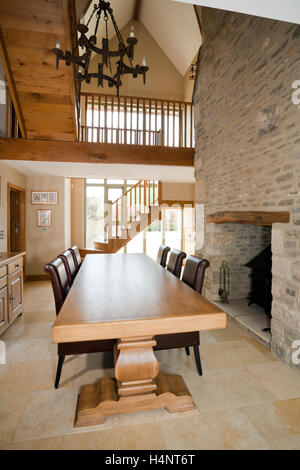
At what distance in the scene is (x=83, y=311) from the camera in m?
1.50

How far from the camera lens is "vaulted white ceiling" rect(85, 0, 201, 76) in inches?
239

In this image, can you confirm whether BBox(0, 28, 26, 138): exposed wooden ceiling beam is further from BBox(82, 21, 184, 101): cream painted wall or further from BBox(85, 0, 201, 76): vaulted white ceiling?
BBox(82, 21, 184, 101): cream painted wall

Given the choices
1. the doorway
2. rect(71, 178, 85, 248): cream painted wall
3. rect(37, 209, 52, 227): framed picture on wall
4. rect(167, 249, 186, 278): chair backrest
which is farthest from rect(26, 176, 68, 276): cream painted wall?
rect(167, 249, 186, 278): chair backrest

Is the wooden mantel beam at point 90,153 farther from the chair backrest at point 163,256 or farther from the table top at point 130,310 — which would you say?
the table top at point 130,310

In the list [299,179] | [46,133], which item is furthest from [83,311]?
[46,133]

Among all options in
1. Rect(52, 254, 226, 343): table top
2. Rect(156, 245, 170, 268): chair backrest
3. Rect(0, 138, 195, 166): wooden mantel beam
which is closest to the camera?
Rect(52, 254, 226, 343): table top

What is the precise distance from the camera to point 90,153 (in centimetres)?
428

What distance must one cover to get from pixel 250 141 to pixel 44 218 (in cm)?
465

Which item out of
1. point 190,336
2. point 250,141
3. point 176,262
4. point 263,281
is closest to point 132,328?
point 190,336

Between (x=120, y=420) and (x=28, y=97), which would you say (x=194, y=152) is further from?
(x=120, y=420)

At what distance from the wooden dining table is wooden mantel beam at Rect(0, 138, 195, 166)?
2846mm

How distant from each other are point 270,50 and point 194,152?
2137 millimetres

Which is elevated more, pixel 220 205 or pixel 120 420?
pixel 220 205

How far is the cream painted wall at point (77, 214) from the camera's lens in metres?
8.11
